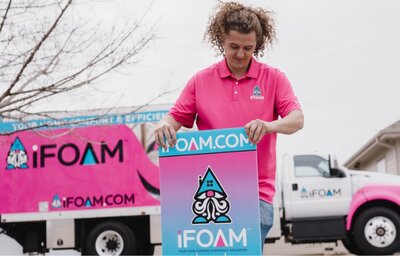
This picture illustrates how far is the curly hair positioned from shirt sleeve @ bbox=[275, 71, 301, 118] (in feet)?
0.65

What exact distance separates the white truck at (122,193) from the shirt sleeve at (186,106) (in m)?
8.34

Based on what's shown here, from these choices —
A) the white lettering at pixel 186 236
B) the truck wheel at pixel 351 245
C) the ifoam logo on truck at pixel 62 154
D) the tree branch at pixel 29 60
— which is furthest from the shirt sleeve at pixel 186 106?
the truck wheel at pixel 351 245

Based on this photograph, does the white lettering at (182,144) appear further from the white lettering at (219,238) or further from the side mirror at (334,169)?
the side mirror at (334,169)

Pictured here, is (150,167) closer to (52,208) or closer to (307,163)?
(52,208)

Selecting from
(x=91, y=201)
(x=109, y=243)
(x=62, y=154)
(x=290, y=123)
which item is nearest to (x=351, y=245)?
(x=109, y=243)

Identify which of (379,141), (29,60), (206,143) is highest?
(379,141)

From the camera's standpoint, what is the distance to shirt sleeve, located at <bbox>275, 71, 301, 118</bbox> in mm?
2789

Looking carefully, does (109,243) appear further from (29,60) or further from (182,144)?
(182,144)

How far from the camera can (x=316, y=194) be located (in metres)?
11.4

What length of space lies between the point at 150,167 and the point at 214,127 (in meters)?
8.70

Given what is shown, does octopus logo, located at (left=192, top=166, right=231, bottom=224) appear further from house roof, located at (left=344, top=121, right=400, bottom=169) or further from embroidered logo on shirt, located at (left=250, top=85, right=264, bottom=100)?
house roof, located at (left=344, top=121, right=400, bottom=169)

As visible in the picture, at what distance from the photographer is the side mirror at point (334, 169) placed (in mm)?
11250

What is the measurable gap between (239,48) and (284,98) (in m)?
0.30

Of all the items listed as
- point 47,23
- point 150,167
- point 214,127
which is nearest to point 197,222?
point 214,127
